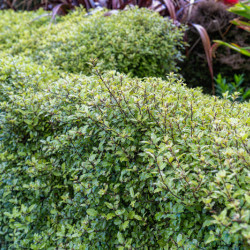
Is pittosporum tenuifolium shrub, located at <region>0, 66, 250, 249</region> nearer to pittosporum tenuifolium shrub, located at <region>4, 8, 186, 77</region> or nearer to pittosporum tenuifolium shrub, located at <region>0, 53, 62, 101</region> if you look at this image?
pittosporum tenuifolium shrub, located at <region>0, 53, 62, 101</region>

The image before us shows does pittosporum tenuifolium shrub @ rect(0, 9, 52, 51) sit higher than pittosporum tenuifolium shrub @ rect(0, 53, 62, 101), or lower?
lower

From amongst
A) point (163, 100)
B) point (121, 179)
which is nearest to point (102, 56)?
point (163, 100)

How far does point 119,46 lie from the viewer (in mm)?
3340

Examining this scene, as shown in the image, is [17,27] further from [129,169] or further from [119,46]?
[129,169]

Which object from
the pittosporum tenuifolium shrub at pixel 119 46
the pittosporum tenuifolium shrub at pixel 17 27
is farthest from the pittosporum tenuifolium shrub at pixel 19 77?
the pittosporum tenuifolium shrub at pixel 17 27

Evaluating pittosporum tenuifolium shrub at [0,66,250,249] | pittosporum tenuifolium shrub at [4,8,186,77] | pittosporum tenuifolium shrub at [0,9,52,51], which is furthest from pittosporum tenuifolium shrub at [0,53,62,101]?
pittosporum tenuifolium shrub at [0,9,52,51]

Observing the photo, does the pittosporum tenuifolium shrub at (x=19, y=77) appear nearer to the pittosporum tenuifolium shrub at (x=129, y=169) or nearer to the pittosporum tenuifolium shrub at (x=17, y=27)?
the pittosporum tenuifolium shrub at (x=129, y=169)

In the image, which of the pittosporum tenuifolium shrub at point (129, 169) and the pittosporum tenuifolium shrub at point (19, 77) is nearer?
the pittosporum tenuifolium shrub at point (129, 169)

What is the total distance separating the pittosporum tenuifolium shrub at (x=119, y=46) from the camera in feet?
10.8

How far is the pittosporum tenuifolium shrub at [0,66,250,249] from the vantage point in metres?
1.32

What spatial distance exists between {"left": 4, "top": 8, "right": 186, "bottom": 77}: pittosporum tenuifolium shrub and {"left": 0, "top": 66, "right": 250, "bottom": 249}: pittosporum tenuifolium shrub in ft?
3.87

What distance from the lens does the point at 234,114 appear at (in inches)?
74.5

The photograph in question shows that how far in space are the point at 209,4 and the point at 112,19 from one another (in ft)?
5.76

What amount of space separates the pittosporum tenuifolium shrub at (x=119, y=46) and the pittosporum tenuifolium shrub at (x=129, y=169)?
118cm
